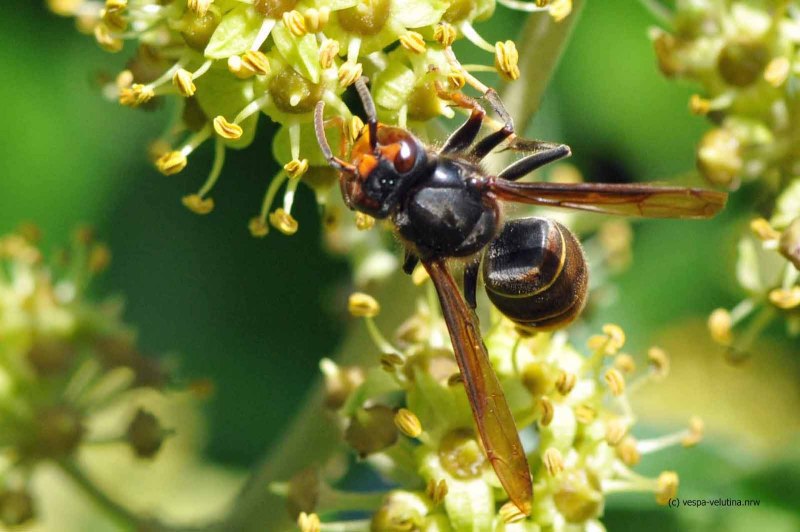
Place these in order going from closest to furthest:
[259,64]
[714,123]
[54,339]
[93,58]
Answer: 1. [259,64]
2. [714,123]
3. [54,339]
4. [93,58]

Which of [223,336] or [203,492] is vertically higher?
[223,336]

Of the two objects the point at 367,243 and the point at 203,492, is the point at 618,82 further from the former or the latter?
the point at 203,492

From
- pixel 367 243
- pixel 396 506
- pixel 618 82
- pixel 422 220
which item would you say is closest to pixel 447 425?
pixel 396 506

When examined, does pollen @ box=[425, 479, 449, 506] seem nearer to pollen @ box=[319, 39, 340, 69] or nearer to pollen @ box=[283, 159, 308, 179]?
pollen @ box=[283, 159, 308, 179]

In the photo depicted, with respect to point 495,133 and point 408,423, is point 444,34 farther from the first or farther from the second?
point 408,423

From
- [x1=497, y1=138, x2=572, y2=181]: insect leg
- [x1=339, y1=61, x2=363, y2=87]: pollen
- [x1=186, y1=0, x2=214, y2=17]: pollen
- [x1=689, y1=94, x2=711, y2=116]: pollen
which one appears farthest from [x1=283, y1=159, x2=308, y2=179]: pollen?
[x1=689, y1=94, x2=711, y2=116]: pollen

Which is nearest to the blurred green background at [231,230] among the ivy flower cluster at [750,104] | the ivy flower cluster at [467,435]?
the ivy flower cluster at [750,104]

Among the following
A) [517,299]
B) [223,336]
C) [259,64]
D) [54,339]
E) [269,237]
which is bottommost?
[223,336]
